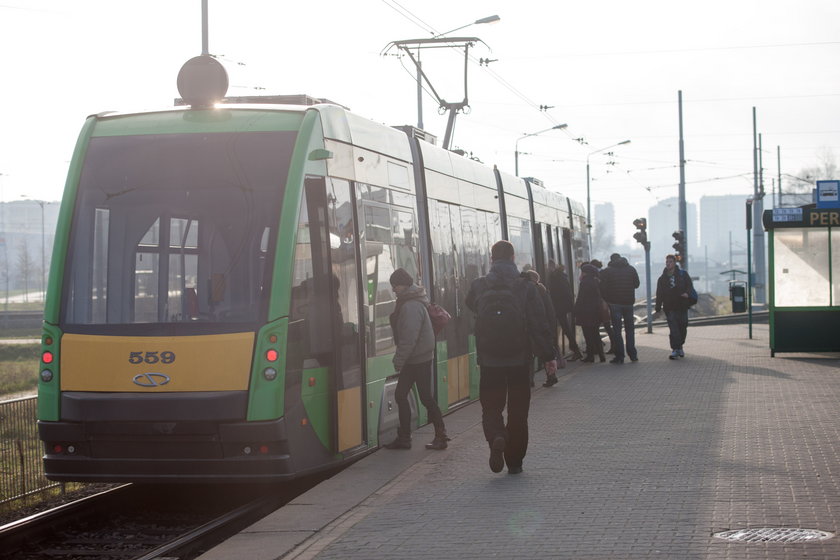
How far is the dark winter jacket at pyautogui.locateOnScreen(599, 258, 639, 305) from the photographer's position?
803 inches

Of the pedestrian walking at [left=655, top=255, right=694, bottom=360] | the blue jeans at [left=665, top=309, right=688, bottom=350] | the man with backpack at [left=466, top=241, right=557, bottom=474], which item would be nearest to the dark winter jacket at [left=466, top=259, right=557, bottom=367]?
the man with backpack at [left=466, top=241, right=557, bottom=474]

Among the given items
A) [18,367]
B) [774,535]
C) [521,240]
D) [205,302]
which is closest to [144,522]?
[205,302]

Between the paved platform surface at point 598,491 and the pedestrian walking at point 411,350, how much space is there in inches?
9.7

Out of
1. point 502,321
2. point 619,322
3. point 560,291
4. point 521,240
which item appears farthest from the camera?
point 619,322

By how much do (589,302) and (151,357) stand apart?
41.7 feet

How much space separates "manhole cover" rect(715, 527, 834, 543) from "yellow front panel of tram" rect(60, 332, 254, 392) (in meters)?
3.64

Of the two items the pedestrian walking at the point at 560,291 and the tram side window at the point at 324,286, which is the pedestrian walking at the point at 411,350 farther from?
the pedestrian walking at the point at 560,291

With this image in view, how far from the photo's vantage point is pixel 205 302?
905 cm

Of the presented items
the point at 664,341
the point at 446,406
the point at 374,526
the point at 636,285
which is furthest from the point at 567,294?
the point at 374,526

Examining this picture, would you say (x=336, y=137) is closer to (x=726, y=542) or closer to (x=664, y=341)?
(x=726, y=542)

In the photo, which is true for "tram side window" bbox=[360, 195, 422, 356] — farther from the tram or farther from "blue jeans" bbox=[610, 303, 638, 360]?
"blue jeans" bbox=[610, 303, 638, 360]

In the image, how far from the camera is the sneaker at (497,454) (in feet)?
30.8

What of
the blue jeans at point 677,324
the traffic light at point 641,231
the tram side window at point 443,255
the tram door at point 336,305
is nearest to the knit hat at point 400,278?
the tram door at point 336,305

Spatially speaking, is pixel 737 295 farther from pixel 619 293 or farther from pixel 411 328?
pixel 411 328
